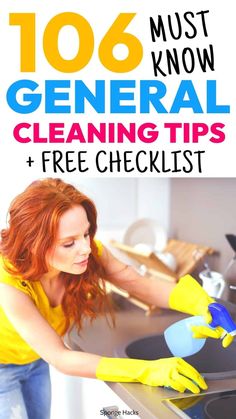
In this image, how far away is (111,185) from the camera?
2244 millimetres

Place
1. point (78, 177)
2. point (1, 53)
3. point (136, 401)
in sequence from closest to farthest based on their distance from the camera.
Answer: point (136, 401) < point (1, 53) < point (78, 177)

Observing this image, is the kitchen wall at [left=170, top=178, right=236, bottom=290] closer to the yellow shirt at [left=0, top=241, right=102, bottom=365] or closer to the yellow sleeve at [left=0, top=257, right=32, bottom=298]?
the yellow shirt at [left=0, top=241, right=102, bottom=365]

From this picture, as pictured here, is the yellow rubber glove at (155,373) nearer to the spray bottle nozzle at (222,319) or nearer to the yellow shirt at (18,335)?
the spray bottle nozzle at (222,319)

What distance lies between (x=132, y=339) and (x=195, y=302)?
22 centimetres

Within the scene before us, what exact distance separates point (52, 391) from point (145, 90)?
0.83 meters

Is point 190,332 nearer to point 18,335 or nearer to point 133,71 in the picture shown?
point 18,335

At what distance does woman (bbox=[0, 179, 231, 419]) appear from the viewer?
1.27 metres

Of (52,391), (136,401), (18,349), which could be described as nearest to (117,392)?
(136,401)

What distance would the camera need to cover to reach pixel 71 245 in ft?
4.59

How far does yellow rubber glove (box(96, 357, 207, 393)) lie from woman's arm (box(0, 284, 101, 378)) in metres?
0.03

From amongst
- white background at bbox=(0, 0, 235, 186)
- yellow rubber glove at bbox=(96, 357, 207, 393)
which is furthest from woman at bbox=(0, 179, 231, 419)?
white background at bbox=(0, 0, 235, 186)

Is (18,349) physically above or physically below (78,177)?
below

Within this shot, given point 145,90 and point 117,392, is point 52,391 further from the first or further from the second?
point 145,90

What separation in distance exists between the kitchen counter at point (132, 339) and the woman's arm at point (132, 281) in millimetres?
109
